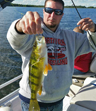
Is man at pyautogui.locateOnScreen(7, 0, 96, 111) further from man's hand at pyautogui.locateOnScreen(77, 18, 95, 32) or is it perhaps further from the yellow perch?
the yellow perch

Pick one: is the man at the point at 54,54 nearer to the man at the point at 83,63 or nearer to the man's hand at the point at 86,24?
the man's hand at the point at 86,24

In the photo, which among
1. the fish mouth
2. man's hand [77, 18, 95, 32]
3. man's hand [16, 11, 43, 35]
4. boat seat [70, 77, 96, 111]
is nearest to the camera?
man's hand [16, 11, 43, 35]

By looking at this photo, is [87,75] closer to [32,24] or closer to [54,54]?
[54,54]

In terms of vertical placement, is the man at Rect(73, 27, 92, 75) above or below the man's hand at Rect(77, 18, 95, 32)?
below

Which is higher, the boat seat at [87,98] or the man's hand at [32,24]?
the man's hand at [32,24]

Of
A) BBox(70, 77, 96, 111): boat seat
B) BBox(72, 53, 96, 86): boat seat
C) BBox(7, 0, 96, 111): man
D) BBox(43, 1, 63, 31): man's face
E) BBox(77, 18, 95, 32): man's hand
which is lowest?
BBox(72, 53, 96, 86): boat seat

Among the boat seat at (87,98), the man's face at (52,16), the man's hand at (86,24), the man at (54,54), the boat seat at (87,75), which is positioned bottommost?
the boat seat at (87,75)

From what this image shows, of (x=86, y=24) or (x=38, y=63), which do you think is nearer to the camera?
(x=38, y=63)

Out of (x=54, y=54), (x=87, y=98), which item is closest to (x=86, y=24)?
(x=54, y=54)

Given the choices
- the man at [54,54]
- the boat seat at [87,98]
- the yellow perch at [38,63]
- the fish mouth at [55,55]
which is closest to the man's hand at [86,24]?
the man at [54,54]

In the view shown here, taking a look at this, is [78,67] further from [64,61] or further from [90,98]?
[64,61]

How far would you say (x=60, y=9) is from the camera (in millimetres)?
1725

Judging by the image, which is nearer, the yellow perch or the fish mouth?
the yellow perch

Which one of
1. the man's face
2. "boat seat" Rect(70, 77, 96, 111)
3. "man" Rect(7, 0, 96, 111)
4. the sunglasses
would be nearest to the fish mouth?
"man" Rect(7, 0, 96, 111)
